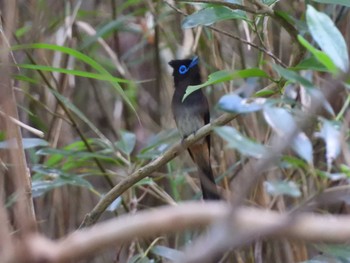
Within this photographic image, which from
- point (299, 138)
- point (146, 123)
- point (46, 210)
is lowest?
point (46, 210)

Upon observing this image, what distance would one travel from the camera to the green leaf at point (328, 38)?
138 cm

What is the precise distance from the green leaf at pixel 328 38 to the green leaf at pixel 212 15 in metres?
0.58

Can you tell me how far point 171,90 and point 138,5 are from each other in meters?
0.62

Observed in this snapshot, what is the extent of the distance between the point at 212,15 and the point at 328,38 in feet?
2.23

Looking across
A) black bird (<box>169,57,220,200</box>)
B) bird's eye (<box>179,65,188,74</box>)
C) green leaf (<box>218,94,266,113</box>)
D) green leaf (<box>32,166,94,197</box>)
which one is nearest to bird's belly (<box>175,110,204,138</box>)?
black bird (<box>169,57,220,200</box>)

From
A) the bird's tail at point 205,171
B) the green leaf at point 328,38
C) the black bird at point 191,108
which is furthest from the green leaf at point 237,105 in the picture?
the black bird at point 191,108

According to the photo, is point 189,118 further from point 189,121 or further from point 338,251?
point 338,251

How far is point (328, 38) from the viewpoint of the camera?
1.44 m

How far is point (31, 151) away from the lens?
302 centimetres

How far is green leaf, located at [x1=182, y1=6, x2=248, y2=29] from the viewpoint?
205 centimetres

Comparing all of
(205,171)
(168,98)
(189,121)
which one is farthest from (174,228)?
(168,98)

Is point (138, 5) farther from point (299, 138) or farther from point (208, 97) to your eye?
point (299, 138)

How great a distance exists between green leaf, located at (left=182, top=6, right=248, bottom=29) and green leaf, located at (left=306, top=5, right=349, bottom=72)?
0.58 meters

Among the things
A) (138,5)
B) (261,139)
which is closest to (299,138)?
(261,139)
